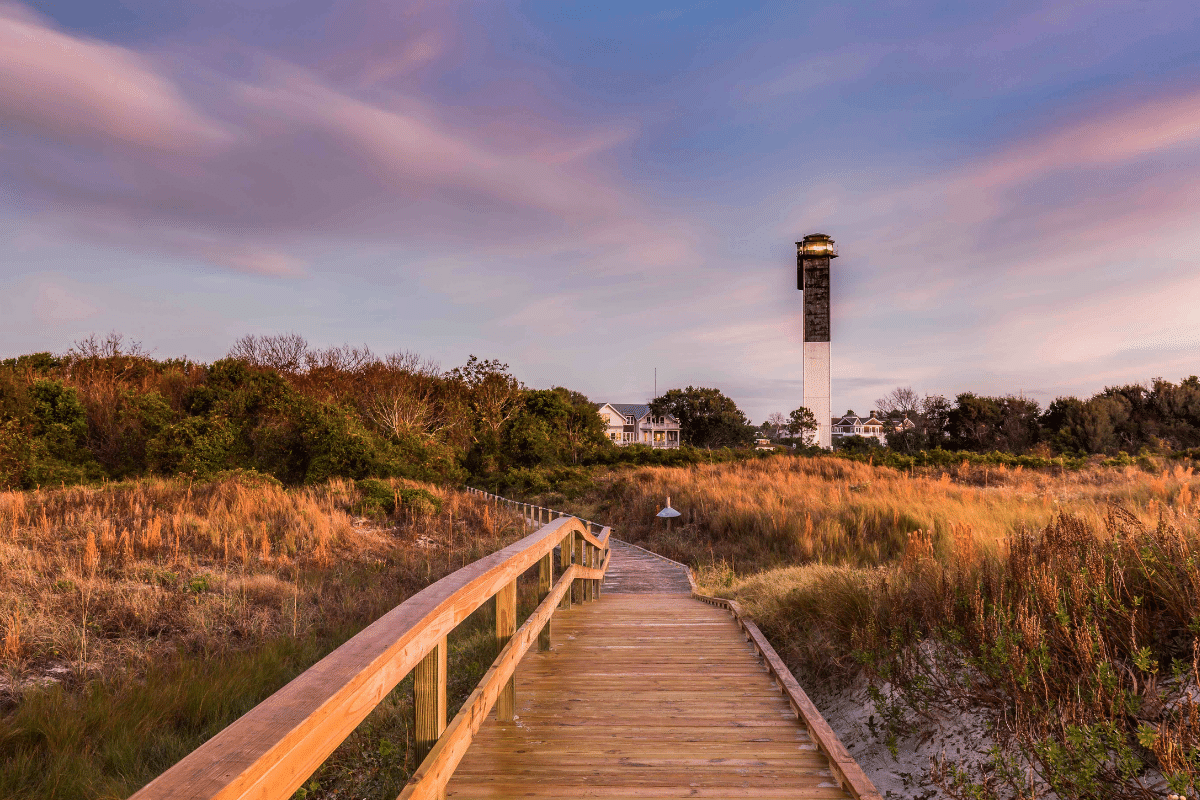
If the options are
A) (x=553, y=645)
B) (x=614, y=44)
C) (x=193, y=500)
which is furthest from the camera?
(x=614, y=44)

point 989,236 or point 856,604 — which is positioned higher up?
point 989,236

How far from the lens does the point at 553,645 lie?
4816 millimetres

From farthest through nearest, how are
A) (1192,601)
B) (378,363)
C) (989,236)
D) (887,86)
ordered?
(378,363)
(989,236)
(887,86)
(1192,601)

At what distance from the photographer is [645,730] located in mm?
3145

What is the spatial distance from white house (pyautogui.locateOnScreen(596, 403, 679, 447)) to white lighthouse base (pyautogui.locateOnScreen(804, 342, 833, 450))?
70.8 feet

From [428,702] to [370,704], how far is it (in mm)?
646

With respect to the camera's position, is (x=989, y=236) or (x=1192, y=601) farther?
(x=989, y=236)

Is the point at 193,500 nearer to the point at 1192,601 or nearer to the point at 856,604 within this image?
the point at 856,604

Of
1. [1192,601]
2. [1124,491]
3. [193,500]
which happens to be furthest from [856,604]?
[193,500]

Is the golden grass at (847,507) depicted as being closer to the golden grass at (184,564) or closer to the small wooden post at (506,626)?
the small wooden post at (506,626)

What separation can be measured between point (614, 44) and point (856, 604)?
49.0ft

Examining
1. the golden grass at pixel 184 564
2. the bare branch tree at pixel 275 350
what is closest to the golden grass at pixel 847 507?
the golden grass at pixel 184 564

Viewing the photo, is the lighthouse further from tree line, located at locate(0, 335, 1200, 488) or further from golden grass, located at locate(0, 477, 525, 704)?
golden grass, located at locate(0, 477, 525, 704)


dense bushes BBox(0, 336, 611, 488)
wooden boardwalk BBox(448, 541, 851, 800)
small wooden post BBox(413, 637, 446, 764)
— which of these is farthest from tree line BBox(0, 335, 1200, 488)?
small wooden post BBox(413, 637, 446, 764)
